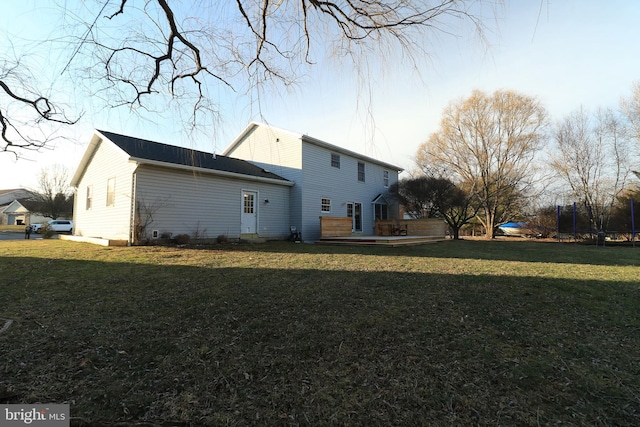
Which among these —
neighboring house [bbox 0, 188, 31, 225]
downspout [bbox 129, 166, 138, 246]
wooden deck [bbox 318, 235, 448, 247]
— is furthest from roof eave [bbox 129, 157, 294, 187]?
neighboring house [bbox 0, 188, 31, 225]

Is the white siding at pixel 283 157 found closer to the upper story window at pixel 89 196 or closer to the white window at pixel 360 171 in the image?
the white window at pixel 360 171

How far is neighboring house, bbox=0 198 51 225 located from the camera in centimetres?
3940

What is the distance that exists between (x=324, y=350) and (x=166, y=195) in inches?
382

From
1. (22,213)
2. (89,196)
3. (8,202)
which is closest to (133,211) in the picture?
(89,196)

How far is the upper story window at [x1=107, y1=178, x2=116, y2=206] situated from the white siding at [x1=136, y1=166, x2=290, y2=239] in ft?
7.12

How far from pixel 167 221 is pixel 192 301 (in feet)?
24.7

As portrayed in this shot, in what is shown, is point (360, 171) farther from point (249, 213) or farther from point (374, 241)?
point (249, 213)

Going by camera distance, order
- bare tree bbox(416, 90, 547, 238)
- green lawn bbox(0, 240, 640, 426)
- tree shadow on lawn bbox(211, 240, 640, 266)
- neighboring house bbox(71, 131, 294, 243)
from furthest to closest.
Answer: bare tree bbox(416, 90, 547, 238), neighboring house bbox(71, 131, 294, 243), tree shadow on lawn bbox(211, 240, 640, 266), green lawn bbox(0, 240, 640, 426)

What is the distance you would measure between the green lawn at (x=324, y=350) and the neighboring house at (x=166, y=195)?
5357 mm

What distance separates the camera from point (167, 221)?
34.9ft

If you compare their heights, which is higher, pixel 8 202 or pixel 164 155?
pixel 8 202

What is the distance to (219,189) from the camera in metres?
12.1

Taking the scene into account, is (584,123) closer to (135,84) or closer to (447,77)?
(447,77)
